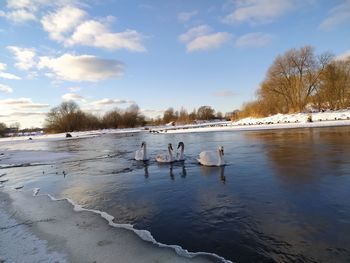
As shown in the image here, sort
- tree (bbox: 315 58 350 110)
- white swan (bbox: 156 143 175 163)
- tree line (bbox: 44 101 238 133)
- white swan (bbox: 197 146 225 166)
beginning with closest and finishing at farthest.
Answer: white swan (bbox: 197 146 225 166) → white swan (bbox: 156 143 175 163) → tree (bbox: 315 58 350 110) → tree line (bbox: 44 101 238 133)

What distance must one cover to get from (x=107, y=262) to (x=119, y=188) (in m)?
4.97

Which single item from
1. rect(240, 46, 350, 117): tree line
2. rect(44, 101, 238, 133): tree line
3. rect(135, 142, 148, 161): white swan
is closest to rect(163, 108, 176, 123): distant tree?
rect(44, 101, 238, 133): tree line

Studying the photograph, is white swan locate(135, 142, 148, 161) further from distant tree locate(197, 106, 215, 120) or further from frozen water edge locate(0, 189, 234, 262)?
distant tree locate(197, 106, 215, 120)

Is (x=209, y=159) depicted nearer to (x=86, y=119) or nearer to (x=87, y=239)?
(x=87, y=239)

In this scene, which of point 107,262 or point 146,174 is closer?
point 107,262

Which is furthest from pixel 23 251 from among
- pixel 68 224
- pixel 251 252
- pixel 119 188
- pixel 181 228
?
pixel 119 188

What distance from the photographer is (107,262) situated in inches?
171

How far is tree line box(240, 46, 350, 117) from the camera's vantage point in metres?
53.4

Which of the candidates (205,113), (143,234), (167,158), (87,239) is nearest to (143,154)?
(167,158)

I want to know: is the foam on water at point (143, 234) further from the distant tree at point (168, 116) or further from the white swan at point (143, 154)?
the distant tree at point (168, 116)

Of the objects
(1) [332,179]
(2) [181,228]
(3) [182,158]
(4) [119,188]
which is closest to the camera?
(2) [181,228]

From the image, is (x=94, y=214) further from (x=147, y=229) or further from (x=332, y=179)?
(x=332, y=179)

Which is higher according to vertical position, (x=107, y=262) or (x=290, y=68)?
(x=290, y=68)

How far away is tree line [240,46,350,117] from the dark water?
148 ft
